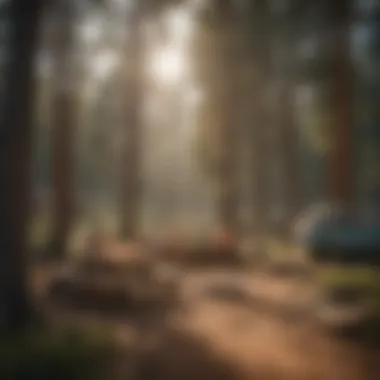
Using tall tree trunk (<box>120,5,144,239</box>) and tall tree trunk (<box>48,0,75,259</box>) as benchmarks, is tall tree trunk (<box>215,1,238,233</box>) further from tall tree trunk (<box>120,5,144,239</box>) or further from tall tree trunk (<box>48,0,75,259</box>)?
tall tree trunk (<box>48,0,75,259</box>)

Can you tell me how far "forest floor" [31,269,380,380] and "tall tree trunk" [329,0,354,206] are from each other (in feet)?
0.61

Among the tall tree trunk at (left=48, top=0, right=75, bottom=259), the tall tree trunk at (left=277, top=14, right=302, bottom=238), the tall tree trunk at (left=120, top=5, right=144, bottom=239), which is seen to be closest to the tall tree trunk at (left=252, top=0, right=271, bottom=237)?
the tall tree trunk at (left=277, top=14, right=302, bottom=238)

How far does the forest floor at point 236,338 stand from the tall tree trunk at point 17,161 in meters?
0.06

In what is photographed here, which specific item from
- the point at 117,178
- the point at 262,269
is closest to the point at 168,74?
the point at 117,178

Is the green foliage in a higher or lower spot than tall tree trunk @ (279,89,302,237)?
lower

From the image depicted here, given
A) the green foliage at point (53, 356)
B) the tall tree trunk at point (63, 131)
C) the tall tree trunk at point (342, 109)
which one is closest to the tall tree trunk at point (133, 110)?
the tall tree trunk at point (63, 131)

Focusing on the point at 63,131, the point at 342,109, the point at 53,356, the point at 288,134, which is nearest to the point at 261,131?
the point at 288,134

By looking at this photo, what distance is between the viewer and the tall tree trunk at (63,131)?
1.26 metres

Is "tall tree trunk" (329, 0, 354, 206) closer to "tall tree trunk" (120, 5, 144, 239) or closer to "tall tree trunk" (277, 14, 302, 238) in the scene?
"tall tree trunk" (277, 14, 302, 238)

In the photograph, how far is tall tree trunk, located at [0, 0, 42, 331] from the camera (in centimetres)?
127

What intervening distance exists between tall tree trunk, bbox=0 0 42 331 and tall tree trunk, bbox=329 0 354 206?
1.82 ft

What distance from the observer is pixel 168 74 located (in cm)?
129

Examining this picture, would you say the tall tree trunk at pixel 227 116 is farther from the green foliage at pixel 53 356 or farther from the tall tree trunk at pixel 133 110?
the green foliage at pixel 53 356

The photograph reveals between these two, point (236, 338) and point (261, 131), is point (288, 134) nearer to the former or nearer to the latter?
point (261, 131)
